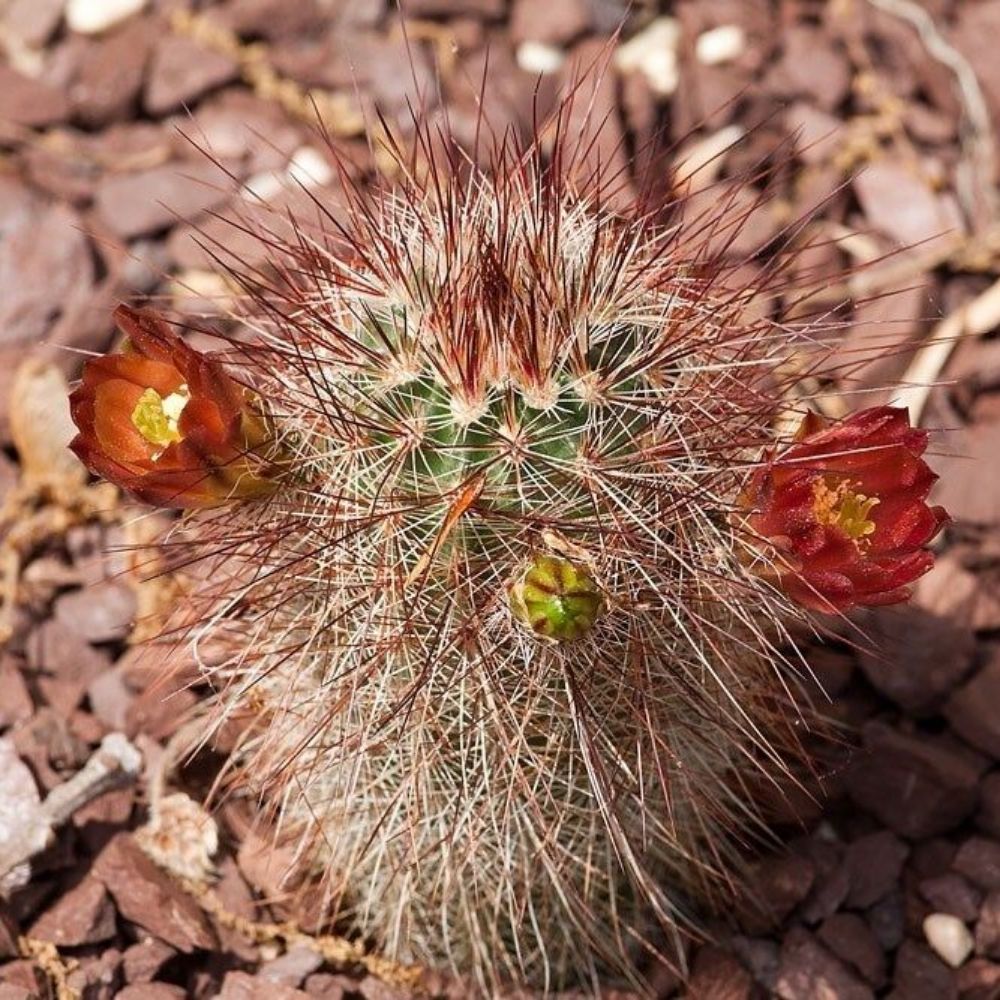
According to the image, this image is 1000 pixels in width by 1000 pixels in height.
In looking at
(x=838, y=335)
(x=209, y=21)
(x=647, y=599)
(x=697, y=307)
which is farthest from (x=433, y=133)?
(x=647, y=599)

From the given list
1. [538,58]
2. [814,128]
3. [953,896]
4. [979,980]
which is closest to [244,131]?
[538,58]

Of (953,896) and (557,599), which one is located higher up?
(557,599)

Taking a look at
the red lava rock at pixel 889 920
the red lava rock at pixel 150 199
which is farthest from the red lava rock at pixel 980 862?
the red lava rock at pixel 150 199

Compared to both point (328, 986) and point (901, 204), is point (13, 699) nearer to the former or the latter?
point (328, 986)

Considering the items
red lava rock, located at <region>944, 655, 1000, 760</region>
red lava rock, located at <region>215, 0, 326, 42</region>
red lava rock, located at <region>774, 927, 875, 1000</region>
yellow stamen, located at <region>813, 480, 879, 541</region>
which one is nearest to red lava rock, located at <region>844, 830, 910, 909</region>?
red lava rock, located at <region>774, 927, 875, 1000</region>

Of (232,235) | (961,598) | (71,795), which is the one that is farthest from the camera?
(232,235)

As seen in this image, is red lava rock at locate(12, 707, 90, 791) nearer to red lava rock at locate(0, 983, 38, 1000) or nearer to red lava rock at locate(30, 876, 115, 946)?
red lava rock at locate(30, 876, 115, 946)
